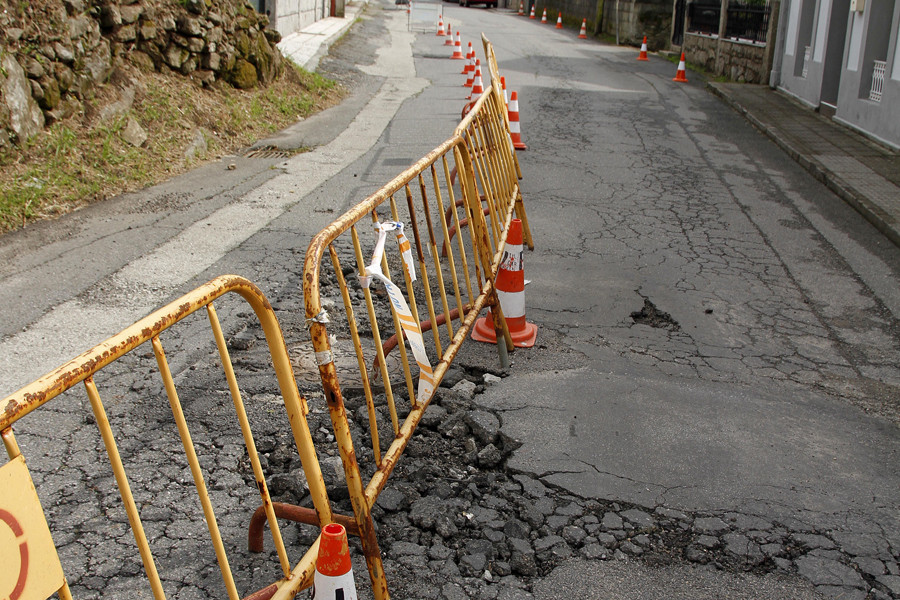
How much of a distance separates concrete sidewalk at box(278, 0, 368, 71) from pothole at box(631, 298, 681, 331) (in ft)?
36.6

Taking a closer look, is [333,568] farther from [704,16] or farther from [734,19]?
[704,16]

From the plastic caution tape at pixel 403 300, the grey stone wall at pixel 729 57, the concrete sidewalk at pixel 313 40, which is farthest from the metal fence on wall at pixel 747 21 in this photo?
the plastic caution tape at pixel 403 300

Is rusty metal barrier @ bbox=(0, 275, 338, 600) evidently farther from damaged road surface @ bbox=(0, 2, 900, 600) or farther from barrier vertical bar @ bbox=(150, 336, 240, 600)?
damaged road surface @ bbox=(0, 2, 900, 600)

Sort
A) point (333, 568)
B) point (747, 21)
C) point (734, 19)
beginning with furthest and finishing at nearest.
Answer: point (734, 19) < point (747, 21) < point (333, 568)

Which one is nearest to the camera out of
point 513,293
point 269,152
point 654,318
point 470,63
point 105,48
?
point 513,293

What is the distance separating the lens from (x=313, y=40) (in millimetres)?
19266

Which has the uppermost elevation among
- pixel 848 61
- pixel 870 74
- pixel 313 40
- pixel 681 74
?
pixel 313 40

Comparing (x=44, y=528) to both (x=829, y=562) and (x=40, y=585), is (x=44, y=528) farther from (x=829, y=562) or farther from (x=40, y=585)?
(x=829, y=562)

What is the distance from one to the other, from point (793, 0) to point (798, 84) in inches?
82.0

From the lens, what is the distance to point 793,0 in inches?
648

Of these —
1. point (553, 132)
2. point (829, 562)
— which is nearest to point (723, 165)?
point (553, 132)

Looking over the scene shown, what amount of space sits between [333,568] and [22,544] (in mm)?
874

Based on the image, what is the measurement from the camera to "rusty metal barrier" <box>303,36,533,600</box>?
9.04 feet

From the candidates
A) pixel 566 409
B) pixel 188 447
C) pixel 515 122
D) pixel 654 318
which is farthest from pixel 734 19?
pixel 188 447
